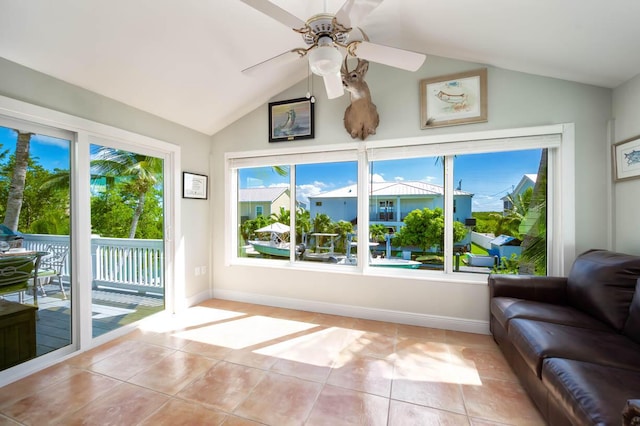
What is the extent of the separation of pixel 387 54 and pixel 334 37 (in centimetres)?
35

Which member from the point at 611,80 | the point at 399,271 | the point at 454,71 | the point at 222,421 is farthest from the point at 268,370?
the point at 611,80

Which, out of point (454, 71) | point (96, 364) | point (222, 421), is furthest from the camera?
point (454, 71)

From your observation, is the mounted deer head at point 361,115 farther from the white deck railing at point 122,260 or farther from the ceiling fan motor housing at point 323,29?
the white deck railing at point 122,260

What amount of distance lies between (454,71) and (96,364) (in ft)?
14.4

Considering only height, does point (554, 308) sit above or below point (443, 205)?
below

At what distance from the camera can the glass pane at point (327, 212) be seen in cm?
336

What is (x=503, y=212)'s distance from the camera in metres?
2.83

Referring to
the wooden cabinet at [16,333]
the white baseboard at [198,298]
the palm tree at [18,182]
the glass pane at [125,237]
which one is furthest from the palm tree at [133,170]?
the white baseboard at [198,298]

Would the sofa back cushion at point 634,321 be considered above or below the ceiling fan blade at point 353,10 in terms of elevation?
→ below

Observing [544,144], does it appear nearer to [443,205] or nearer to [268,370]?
[443,205]

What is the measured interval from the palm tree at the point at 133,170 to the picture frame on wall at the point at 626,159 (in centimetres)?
466

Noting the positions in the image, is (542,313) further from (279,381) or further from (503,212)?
(279,381)

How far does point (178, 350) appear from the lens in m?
2.48

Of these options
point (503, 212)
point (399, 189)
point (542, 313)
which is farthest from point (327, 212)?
point (542, 313)
